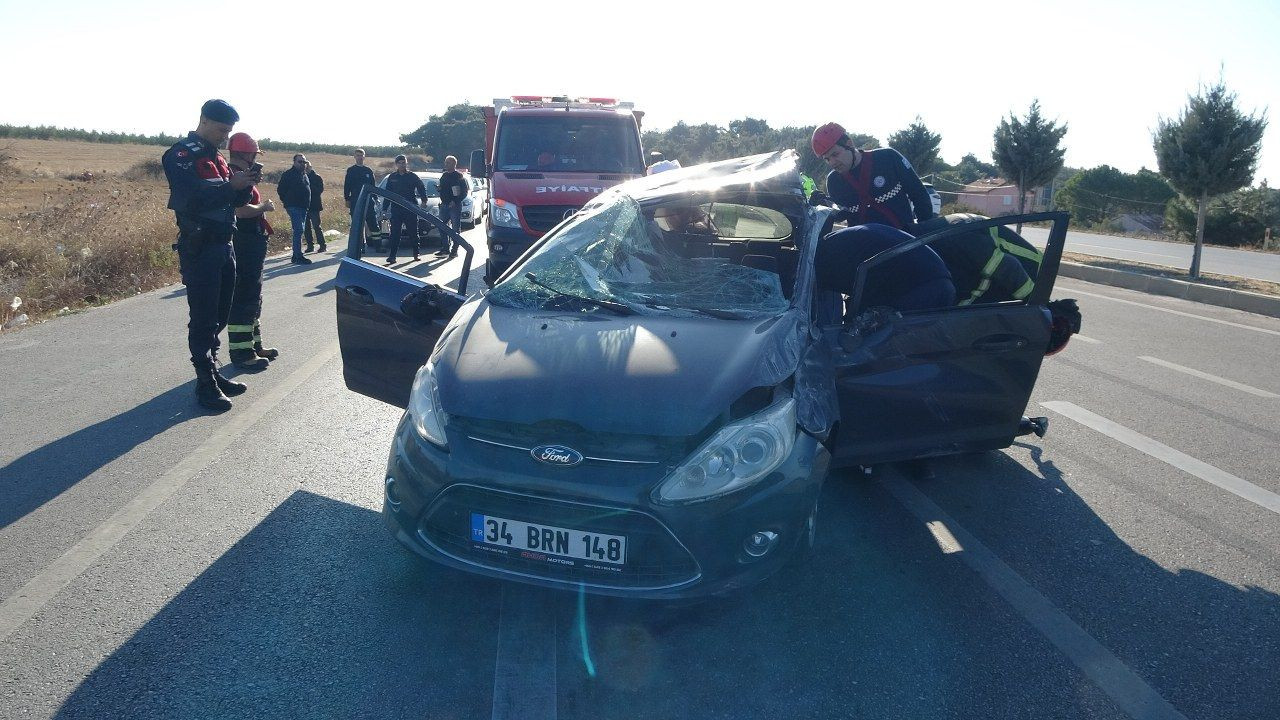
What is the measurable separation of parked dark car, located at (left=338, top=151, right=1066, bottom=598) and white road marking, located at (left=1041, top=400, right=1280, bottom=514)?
1434mm

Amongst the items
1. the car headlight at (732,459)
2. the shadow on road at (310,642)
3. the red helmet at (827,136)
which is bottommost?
the shadow on road at (310,642)

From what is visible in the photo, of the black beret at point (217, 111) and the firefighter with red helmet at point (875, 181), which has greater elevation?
the black beret at point (217, 111)

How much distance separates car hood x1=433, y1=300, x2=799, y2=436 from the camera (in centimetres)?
293

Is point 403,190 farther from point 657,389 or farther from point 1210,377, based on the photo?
point 657,389

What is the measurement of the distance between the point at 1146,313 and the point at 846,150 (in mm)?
7309

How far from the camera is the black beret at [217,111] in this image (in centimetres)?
550

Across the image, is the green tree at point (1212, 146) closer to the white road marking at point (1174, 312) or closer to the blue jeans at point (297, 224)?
the white road marking at point (1174, 312)

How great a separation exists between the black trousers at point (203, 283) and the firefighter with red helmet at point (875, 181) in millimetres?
4202

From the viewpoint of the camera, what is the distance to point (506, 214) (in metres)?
10.0

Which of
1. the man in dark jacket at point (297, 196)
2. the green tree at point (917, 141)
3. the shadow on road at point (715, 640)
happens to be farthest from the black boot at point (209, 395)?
the green tree at point (917, 141)

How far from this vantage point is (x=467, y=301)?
4055 mm

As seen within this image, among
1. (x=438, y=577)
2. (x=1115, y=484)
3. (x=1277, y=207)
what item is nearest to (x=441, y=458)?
(x=438, y=577)

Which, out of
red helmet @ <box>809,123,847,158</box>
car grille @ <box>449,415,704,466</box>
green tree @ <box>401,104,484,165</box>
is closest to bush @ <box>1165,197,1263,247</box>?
red helmet @ <box>809,123,847,158</box>

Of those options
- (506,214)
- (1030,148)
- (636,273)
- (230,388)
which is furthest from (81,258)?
(1030,148)
